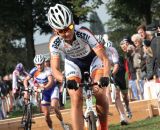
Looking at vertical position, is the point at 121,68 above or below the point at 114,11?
below

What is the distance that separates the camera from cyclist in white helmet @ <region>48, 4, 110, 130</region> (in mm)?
8477

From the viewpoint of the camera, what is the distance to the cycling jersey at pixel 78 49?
8789mm

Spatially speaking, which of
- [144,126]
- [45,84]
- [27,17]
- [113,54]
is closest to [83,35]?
[144,126]

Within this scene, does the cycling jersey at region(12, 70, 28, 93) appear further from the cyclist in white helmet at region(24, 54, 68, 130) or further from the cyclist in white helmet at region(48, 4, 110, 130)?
the cyclist in white helmet at region(48, 4, 110, 130)

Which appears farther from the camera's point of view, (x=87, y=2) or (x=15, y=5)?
(x=15, y=5)

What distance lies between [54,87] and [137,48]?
3.58 metres

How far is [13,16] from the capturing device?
4169 centimetres

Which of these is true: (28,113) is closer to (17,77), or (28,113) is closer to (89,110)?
(17,77)

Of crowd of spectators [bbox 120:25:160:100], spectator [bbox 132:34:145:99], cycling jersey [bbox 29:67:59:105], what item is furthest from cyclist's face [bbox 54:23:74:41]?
spectator [bbox 132:34:145:99]

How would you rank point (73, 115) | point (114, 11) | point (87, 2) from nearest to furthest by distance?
point (73, 115) < point (87, 2) < point (114, 11)

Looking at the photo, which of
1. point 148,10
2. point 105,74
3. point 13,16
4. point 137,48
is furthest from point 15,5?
point 105,74

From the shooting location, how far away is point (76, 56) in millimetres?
9094

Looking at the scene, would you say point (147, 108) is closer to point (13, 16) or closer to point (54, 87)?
point (54, 87)

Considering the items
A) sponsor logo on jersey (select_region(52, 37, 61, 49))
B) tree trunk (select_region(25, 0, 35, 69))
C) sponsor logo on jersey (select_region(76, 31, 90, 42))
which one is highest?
tree trunk (select_region(25, 0, 35, 69))
